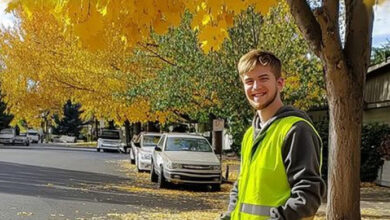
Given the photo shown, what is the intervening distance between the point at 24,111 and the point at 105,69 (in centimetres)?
1188

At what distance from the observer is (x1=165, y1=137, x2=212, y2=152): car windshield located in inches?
659

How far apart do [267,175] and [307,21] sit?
5625 millimetres

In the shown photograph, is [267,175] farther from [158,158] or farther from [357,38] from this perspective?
[158,158]

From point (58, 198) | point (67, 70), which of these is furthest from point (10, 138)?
point (58, 198)

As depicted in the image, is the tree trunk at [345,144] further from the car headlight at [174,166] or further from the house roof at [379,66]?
the house roof at [379,66]

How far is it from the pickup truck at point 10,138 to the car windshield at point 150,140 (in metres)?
33.2

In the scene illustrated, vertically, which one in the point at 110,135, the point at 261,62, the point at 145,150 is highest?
the point at 261,62

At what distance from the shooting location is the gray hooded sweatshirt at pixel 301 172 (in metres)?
2.50

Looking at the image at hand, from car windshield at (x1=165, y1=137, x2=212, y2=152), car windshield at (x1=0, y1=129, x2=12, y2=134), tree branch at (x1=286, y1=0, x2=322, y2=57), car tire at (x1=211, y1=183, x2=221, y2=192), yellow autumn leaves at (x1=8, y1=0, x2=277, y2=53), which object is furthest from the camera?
car windshield at (x1=0, y1=129, x2=12, y2=134)

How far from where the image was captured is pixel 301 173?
8.21 feet

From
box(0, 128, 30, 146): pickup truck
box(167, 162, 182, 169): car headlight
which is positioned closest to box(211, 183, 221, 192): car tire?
box(167, 162, 182, 169): car headlight

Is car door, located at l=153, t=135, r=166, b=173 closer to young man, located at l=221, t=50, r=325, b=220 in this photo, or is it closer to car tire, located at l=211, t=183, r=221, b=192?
car tire, located at l=211, t=183, r=221, b=192

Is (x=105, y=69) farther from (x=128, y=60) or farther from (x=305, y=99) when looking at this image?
(x=305, y=99)

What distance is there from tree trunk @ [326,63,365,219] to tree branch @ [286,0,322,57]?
1.84 ft
